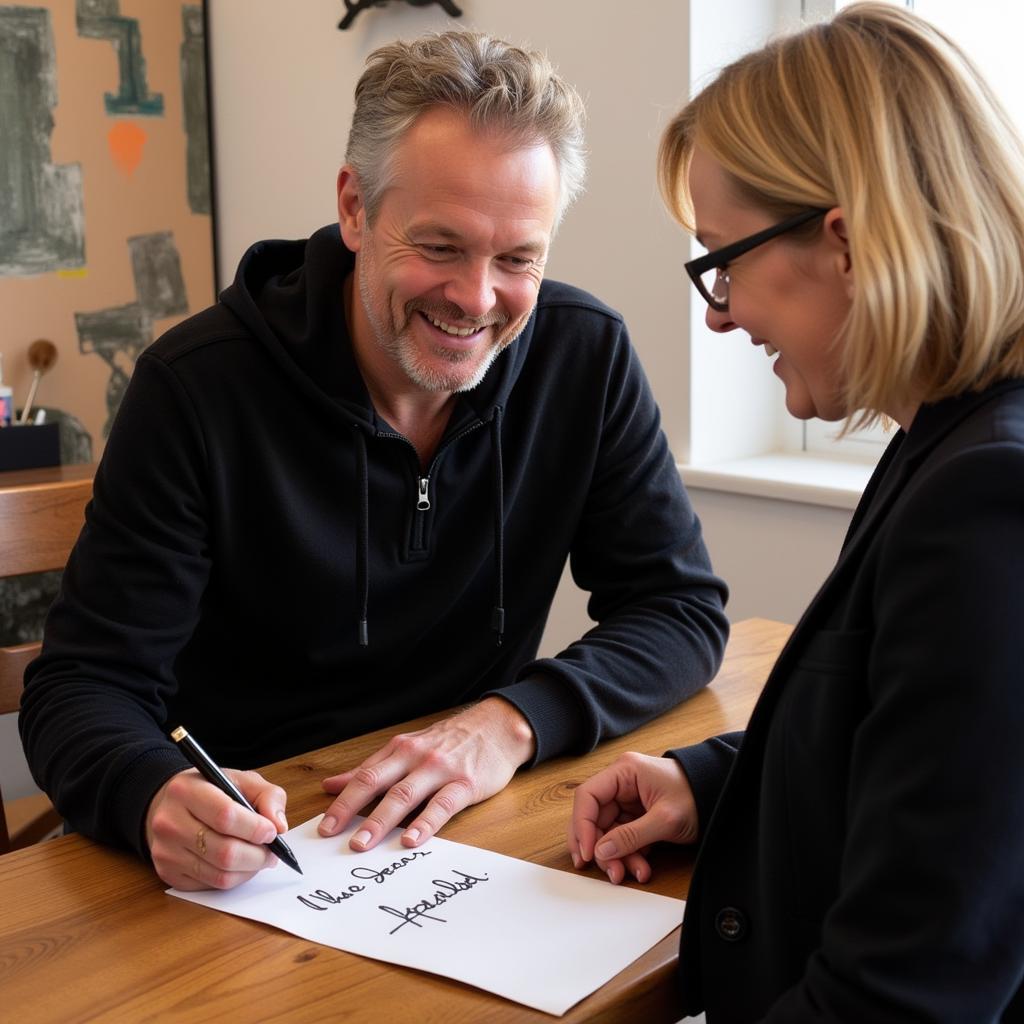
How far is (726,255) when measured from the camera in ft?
2.91

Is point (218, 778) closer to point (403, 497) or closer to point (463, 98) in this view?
point (403, 497)

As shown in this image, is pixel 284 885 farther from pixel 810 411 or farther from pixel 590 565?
pixel 590 565

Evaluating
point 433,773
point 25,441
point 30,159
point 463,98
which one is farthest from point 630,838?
point 30,159

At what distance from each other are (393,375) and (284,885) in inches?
26.7

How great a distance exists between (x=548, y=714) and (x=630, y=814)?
18 centimetres

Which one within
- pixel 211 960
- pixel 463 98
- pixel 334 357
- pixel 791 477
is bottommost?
pixel 211 960

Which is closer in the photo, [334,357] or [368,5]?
[334,357]

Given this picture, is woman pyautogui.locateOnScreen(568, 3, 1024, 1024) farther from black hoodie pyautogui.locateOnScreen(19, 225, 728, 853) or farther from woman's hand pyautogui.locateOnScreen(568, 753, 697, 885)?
black hoodie pyautogui.locateOnScreen(19, 225, 728, 853)

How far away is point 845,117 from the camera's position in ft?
2.64

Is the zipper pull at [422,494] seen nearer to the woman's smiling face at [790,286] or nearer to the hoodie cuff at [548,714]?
the hoodie cuff at [548,714]

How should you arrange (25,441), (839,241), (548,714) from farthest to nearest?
(25,441)
(548,714)
(839,241)

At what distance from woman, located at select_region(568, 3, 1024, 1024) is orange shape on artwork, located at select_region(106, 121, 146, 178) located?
241cm

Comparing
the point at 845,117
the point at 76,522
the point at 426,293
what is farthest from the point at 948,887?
the point at 76,522
